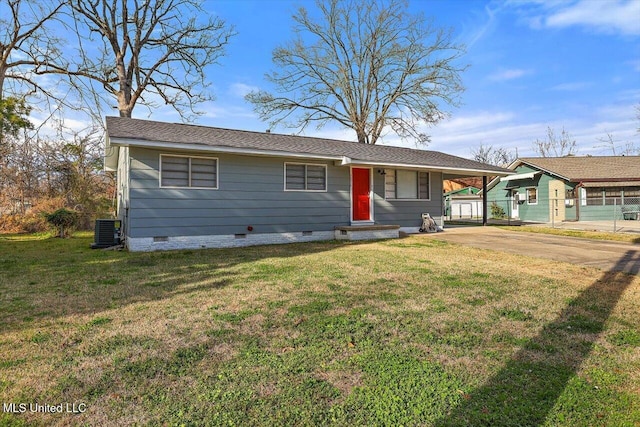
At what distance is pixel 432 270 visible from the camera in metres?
5.91

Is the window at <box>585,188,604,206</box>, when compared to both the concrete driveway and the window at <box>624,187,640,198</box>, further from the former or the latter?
the concrete driveway

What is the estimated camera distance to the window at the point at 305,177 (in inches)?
409

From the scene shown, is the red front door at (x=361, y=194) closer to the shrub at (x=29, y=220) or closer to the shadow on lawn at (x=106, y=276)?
the shadow on lawn at (x=106, y=276)

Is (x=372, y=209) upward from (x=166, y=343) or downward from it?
upward

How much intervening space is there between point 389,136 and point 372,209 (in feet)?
47.5

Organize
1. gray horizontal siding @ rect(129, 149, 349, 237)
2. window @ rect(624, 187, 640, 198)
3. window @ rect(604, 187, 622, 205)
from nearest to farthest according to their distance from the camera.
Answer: gray horizontal siding @ rect(129, 149, 349, 237) → window @ rect(604, 187, 622, 205) → window @ rect(624, 187, 640, 198)

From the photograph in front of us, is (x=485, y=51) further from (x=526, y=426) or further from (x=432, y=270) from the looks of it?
(x=526, y=426)

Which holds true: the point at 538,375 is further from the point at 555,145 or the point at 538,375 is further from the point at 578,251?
the point at 555,145

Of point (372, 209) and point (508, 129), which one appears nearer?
point (372, 209)

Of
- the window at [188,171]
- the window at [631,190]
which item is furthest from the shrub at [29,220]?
the window at [631,190]

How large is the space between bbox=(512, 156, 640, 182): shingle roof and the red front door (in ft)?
48.5

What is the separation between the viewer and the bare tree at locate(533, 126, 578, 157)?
41.9 meters

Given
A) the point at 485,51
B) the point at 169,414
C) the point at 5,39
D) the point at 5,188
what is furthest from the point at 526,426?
the point at 5,39

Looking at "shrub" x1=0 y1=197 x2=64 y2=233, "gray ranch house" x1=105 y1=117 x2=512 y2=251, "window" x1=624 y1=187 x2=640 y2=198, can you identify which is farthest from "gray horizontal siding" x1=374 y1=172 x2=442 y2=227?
"window" x1=624 y1=187 x2=640 y2=198
